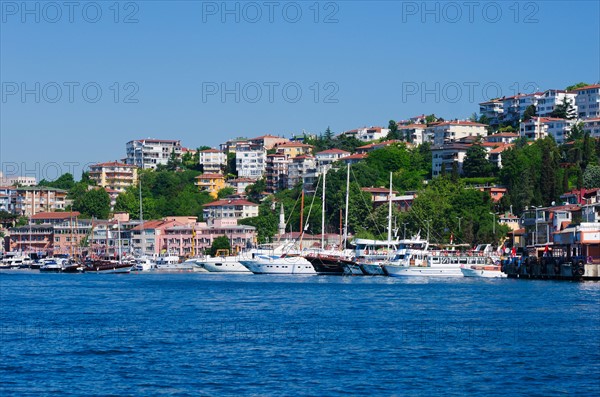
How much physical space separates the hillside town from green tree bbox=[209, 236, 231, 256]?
4.39ft

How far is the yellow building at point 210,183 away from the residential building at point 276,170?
9040mm

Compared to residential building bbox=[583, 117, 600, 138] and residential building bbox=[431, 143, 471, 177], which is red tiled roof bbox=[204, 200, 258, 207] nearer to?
residential building bbox=[431, 143, 471, 177]

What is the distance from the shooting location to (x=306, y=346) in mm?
32375

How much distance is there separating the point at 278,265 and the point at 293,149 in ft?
284

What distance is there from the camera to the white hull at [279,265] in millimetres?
88938

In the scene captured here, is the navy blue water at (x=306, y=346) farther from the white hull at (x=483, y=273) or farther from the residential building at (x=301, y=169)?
the residential building at (x=301, y=169)

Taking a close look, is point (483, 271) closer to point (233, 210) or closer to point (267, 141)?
point (233, 210)

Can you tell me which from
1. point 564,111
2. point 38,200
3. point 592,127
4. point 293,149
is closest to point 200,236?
point 293,149

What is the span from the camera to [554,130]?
15075cm

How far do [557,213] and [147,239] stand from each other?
218ft

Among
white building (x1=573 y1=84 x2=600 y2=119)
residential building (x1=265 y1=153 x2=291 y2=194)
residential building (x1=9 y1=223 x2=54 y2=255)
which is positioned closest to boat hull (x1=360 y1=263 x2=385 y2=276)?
residential building (x1=9 y1=223 x2=54 y2=255)

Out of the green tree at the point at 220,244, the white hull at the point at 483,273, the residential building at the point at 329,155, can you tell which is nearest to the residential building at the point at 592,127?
the residential building at the point at 329,155

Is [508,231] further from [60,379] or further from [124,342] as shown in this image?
[60,379]

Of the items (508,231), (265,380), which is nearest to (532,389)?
(265,380)
